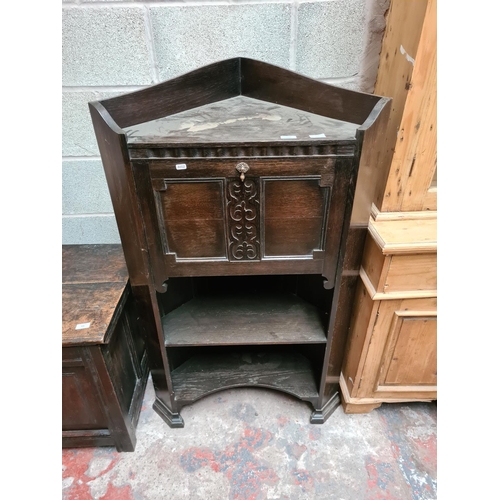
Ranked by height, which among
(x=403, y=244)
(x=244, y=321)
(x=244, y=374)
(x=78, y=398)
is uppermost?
(x=403, y=244)

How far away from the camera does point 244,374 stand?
1.35 m

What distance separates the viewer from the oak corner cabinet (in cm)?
81

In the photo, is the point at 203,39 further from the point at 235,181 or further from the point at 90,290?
the point at 90,290

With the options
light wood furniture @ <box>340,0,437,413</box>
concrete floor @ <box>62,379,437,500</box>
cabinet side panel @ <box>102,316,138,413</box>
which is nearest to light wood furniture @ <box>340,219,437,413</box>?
light wood furniture @ <box>340,0,437,413</box>

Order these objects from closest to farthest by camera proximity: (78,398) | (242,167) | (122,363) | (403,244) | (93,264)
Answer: (242,167), (403,244), (78,398), (122,363), (93,264)

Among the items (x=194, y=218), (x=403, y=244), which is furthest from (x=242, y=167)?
(x=403, y=244)

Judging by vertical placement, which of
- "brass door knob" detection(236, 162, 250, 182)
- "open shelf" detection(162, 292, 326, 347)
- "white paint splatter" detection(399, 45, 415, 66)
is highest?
"white paint splatter" detection(399, 45, 415, 66)

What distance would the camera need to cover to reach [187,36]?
110 cm

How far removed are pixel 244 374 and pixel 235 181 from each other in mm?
828

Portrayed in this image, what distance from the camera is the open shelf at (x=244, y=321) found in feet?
3.77

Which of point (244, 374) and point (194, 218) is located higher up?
point (194, 218)

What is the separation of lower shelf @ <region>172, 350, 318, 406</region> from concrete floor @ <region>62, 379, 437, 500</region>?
4.4 inches

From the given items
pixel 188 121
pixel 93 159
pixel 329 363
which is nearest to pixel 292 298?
pixel 329 363

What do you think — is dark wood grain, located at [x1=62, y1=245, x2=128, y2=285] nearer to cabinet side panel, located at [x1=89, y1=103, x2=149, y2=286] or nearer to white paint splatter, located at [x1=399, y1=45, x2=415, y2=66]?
cabinet side panel, located at [x1=89, y1=103, x2=149, y2=286]
